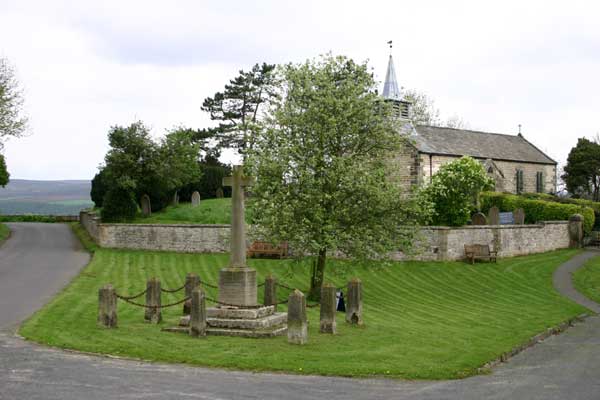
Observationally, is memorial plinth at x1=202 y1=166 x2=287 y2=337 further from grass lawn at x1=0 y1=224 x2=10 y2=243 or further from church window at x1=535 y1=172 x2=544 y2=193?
church window at x1=535 y1=172 x2=544 y2=193

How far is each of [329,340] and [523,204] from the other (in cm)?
3526

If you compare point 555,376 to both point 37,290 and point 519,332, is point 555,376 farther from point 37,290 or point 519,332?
point 37,290

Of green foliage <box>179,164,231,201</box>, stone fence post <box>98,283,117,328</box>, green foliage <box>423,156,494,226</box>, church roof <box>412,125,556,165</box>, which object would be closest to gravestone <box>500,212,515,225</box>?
green foliage <box>423,156,494,226</box>

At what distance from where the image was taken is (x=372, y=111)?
2653 cm

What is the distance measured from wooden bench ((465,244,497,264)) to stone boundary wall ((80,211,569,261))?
440mm

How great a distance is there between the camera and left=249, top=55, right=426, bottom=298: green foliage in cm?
2527

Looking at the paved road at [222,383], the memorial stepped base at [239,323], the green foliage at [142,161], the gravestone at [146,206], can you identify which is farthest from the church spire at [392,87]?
the paved road at [222,383]

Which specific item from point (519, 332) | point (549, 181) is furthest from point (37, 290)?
point (549, 181)

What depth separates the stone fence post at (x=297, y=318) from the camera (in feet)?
54.4

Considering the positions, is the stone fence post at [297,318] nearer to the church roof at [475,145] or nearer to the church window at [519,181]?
the church roof at [475,145]

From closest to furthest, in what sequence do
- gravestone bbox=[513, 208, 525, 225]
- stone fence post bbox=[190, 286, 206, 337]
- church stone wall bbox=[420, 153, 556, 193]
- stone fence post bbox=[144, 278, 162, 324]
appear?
stone fence post bbox=[190, 286, 206, 337], stone fence post bbox=[144, 278, 162, 324], gravestone bbox=[513, 208, 525, 225], church stone wall bbox=[420, 153, 556, 193]

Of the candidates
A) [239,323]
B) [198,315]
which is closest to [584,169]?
[239,323]

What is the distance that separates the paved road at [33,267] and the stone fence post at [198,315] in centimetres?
504

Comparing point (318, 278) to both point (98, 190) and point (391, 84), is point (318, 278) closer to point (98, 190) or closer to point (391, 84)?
point (391, 84)
